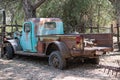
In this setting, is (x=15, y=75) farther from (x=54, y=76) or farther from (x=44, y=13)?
(x=44, y=13)

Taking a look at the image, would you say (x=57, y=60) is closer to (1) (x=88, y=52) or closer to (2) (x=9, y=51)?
(1) (x=88, y=52)

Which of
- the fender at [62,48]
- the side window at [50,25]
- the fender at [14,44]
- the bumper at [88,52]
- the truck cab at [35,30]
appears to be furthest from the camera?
the fender at [14,44]

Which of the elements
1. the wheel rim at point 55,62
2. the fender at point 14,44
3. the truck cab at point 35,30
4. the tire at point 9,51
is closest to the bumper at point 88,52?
the wheel rim at point 55,62

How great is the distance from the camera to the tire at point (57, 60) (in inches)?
413

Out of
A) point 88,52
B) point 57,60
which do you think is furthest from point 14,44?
point 88,52

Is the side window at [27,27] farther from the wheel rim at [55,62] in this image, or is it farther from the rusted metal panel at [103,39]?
the rusted metal panel at [103,39]

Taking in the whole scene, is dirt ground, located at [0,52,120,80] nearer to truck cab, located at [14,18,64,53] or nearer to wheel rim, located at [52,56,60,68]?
wheel rim, located at [52,56,60,68]

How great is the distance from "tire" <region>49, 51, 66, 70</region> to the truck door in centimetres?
Result: 189

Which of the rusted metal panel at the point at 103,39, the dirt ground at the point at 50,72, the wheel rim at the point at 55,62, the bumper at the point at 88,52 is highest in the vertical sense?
the rusted metal panel at the point at 103,39

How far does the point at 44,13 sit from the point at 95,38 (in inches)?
393

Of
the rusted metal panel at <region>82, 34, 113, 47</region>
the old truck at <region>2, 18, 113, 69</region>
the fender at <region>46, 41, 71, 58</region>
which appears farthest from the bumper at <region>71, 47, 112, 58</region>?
the rusted metal panel at <region>82, 34, 113, 47</region>

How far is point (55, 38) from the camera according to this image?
35.8ft

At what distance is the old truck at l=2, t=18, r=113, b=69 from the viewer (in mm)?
10102

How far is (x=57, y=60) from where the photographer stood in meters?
10.8
